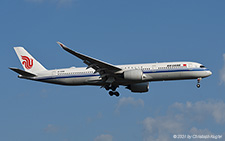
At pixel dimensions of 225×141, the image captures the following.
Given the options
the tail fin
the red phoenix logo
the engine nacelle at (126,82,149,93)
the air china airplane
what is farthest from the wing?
the red phoenix logo

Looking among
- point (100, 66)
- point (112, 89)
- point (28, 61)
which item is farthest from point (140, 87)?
point (28, 61)

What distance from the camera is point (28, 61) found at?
A: 53.6m

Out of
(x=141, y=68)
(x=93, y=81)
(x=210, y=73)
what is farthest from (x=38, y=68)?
(x=210, y=73)

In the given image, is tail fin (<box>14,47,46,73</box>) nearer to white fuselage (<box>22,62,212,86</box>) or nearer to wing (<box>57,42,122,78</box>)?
white fuselage (<box>22,62,212,86</box>)

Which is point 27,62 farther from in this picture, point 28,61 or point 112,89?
point 112,89

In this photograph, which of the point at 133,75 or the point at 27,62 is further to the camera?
the point at 27,62

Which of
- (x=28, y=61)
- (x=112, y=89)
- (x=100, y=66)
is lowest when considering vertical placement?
(x=112, y=89)

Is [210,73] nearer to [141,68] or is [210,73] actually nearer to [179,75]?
[179,75]

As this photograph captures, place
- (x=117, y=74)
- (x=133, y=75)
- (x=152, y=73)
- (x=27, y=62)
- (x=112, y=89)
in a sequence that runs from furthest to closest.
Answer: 1. (x=27, y=62)
2. (x=112, y=89)
3. (x=117, y=74)
4. (x=152, y=73)
5. (x=133, y=75)

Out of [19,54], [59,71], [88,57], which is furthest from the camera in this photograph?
[19,54]

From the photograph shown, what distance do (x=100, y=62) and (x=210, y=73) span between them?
12.7 m

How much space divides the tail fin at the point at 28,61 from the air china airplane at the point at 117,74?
1068mm

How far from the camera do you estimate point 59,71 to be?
4991 cm

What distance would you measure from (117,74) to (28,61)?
44.9 feet
